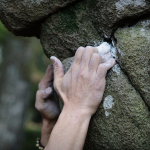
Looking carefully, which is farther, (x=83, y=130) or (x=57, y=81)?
(x=57, y=81)

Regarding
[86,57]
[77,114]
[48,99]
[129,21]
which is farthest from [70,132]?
[129,21]

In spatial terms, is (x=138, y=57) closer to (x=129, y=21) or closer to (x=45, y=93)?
(x=129, y=21)

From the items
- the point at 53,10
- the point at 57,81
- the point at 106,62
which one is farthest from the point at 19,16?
the point at 106,62

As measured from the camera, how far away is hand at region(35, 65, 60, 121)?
108 cm

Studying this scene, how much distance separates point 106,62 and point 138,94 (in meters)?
0.20

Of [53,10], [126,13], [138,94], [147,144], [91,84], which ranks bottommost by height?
[147,144]

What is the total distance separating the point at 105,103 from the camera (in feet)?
2.64

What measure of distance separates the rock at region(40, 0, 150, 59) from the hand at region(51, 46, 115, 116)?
4.0 inches

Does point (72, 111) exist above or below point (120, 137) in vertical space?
above

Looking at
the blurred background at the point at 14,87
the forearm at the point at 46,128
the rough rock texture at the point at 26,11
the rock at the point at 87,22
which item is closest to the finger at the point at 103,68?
the rock at the point at 87,22

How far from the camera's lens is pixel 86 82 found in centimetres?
77

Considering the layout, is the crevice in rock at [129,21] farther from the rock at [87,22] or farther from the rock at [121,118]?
the rock at [121,118]

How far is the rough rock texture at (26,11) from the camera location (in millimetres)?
A: 853

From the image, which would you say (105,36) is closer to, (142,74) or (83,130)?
(142,74)
